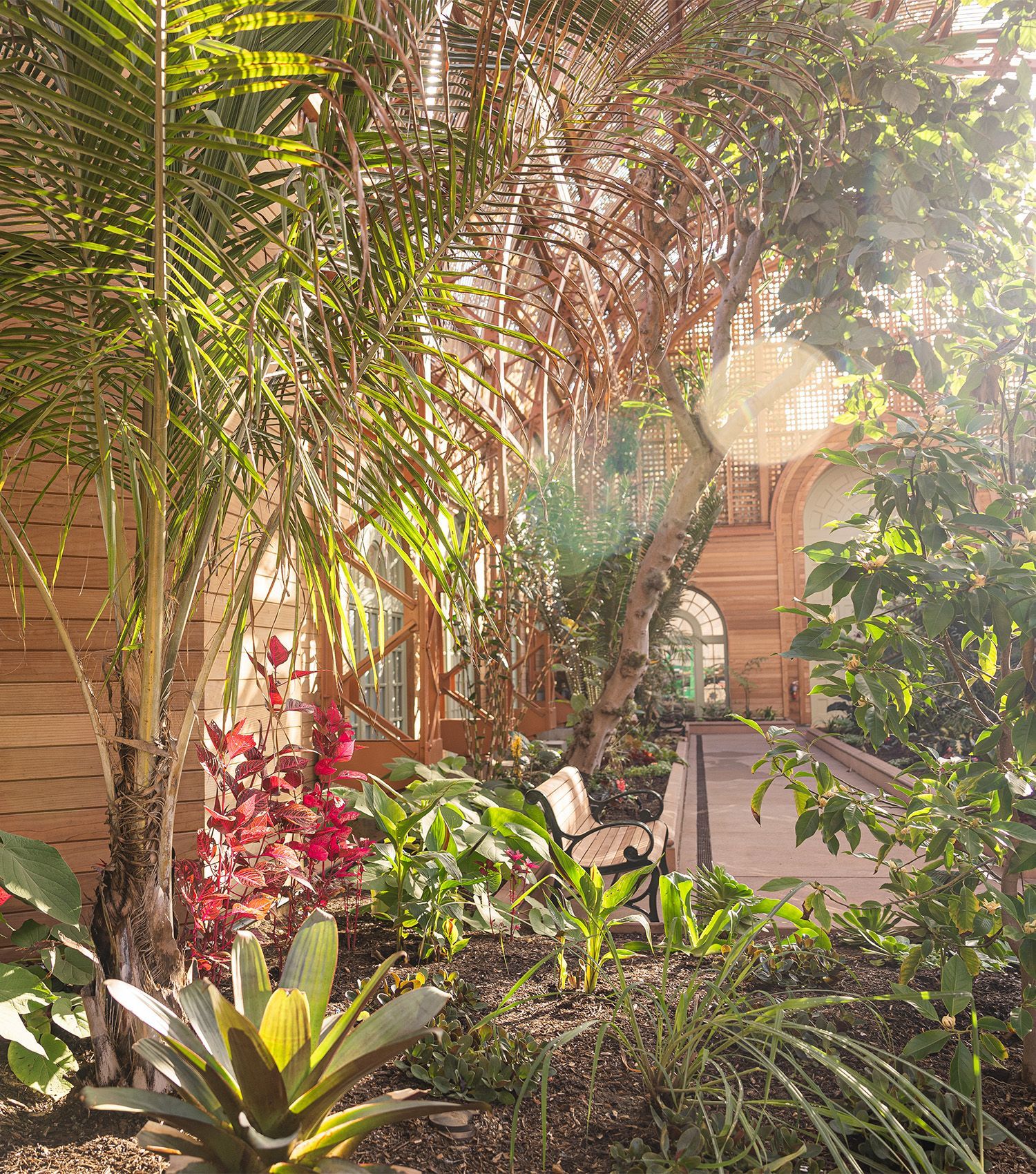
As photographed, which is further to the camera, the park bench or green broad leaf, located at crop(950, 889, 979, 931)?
the park bench

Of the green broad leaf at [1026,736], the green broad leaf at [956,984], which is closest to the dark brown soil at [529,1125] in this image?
the green broad leaf at [956,984]

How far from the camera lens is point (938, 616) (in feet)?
5.42

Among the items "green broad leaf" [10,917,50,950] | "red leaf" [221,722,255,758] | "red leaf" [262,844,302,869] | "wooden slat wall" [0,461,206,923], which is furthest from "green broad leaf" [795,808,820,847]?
"wooden slat wall" [0,461,206,923]

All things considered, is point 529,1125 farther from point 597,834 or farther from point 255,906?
point 597,834

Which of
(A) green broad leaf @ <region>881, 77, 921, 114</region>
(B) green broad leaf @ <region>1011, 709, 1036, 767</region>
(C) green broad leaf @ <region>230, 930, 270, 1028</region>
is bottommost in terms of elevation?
(C) green broad leaf @ <region>230, 930, 270, 1028</region>

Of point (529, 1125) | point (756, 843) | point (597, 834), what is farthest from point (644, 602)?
point (529, 1125)

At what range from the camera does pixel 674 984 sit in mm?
2016

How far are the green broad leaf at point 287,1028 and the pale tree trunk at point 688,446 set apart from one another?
2.63m

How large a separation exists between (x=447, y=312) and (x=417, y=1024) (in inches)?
50.0

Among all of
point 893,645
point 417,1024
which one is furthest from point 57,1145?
point 893,645

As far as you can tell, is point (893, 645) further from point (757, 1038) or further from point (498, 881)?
point (498, 881)

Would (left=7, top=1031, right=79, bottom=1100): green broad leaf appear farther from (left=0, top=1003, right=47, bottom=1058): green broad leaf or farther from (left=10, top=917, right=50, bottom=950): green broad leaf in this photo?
(left=10, top=917, right=50, bottom=950): green broad leaf

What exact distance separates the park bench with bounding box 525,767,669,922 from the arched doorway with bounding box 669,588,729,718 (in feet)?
37.0

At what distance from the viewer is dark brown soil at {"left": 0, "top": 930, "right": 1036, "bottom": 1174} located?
4.41 feet
